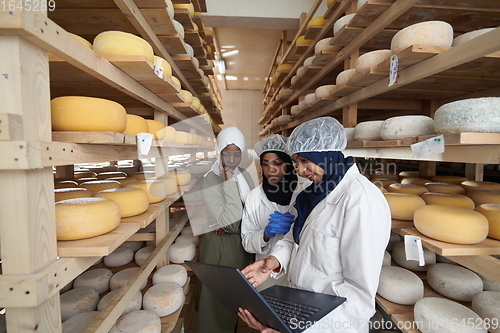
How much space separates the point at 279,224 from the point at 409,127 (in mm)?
939

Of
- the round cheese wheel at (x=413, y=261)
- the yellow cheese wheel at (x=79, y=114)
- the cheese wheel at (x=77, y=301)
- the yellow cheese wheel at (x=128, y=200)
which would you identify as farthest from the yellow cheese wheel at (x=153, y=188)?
the round cheese wheel at (x=413, y=261)

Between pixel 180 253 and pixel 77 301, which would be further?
pixel 180 253

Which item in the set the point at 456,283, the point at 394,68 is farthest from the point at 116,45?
the point at 456,283

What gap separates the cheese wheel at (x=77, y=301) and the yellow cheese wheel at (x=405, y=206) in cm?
178

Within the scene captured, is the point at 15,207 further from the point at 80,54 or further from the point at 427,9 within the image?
the point at 427,9

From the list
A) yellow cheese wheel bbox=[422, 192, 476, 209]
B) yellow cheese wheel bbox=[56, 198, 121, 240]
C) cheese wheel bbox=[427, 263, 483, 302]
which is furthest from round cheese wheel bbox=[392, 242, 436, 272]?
yellow cheese wheel bbox=[56, 198, 121, 240]

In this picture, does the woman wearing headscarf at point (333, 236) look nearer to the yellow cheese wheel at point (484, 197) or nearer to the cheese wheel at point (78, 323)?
the cheese wheel at point (78, 323)

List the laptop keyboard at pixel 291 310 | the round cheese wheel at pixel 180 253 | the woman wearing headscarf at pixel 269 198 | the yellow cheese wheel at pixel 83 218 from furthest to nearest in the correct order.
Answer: the round cheese wheel at pixel 180 253 → the woman wearing headscarf at pixel 269 198 → the laptop keyboard at pixel 291 310 → the yellow cheese wheel at pixel 83 218

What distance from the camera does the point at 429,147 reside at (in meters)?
1.17

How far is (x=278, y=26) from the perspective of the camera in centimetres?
454

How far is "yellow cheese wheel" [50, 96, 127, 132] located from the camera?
2.91 ft

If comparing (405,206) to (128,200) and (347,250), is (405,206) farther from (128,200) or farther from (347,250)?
(128,200)

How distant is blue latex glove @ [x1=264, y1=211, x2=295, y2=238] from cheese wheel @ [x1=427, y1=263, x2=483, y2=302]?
88cm

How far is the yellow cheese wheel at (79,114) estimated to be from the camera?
34.9 inches
